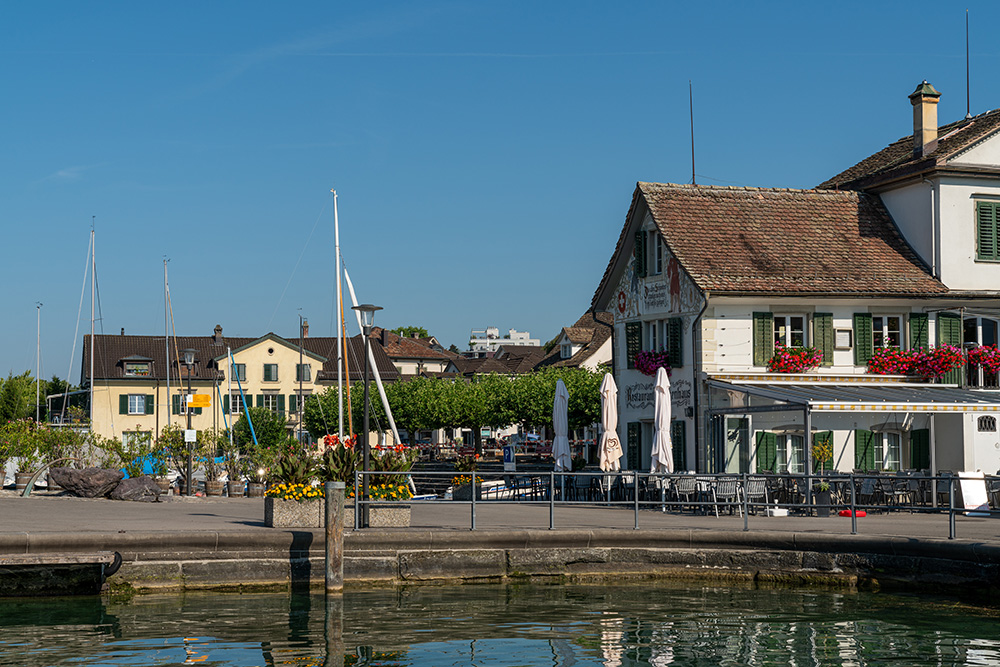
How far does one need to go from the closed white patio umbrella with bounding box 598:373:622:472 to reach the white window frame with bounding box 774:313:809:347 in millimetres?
4338

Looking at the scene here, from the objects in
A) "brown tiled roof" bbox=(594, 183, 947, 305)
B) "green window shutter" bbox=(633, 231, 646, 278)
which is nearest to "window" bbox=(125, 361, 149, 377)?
"brown tiled roof" bbox=(594, 183, 947, 305)

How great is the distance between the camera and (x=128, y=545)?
1866cm

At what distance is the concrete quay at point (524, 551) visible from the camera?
18531mm

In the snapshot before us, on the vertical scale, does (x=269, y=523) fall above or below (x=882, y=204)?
below

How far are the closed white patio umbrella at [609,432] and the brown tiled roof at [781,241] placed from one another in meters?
3.27

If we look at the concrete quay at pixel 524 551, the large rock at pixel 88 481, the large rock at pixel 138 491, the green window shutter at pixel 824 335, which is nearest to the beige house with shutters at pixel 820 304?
the green window shutter at pixel 824 335

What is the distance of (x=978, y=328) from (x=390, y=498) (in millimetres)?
17723

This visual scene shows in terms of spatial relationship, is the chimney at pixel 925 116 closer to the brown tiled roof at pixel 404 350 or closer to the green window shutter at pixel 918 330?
the green window shutter at pixel 918 330

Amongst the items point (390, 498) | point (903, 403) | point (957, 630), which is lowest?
point (957, 630)

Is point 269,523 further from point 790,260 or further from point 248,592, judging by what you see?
point 790,260

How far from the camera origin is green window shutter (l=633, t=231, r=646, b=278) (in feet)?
104

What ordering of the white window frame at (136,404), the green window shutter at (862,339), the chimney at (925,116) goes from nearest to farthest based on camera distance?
the green window shutter at (862,339), the chimney at (925,116), the white window frame at (136,404)

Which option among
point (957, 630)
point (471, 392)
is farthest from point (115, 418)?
point (957, 630)

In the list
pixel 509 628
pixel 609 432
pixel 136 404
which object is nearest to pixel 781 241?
pixel 609 432
